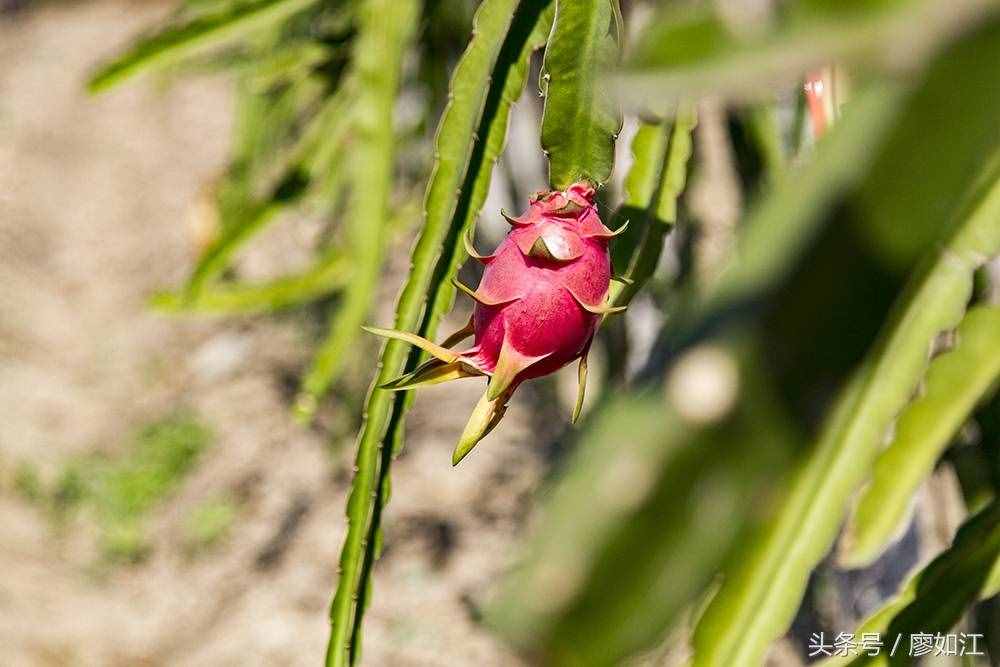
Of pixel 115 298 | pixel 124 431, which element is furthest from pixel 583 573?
pixel 115 298

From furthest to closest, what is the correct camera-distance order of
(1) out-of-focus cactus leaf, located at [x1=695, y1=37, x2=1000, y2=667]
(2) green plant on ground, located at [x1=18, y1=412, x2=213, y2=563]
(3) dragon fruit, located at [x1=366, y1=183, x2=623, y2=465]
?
(2) green plant on ground, located at [x1=18, y1=412, x2=213, y2=563]
(3) dragon fruit, located at [x1=366, y1=183, x2=623, y2=465]
(1) out-of-focus cactus leaf, located at [x1=695, y1=37, x2=1000, y2=667]

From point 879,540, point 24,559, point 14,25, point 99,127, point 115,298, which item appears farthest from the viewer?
point 14,25

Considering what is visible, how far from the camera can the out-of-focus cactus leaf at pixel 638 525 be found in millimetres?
278

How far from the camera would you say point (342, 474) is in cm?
285

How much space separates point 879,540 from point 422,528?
7.08 feet

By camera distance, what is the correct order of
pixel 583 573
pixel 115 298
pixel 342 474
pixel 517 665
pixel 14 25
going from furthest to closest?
pixel 14 25 < pixel 115 298 < pixel 342 474 < pixel 517 665 < pixel 583 573

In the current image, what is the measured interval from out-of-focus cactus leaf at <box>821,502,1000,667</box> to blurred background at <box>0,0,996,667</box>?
0.44m

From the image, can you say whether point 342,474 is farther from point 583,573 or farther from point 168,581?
point 583,573

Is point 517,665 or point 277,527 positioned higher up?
point 277,527

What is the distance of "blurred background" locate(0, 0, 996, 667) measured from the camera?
5.81ft

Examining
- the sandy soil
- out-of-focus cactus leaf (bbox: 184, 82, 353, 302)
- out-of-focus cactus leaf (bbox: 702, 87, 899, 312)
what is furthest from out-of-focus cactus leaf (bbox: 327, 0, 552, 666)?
the sandy soil

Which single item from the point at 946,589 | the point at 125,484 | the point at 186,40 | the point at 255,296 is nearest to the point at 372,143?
the point at 186,40

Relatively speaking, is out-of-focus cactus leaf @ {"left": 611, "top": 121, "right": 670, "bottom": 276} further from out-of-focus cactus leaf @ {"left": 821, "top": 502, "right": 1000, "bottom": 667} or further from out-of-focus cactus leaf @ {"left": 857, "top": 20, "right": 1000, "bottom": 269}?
out-of-focus cactus leaf @ {"left": 857, "top": 20, "right": 1000, "bottom": 269}

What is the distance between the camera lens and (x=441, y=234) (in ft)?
2.44
